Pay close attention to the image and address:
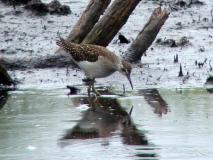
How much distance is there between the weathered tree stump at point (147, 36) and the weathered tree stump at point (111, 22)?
539mm

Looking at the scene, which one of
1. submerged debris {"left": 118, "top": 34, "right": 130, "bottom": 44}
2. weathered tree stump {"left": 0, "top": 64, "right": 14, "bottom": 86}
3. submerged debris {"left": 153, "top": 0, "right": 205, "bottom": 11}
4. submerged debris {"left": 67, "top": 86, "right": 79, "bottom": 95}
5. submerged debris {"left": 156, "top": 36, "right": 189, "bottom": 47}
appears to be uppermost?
submerged debris {"left": 67, "top": 86, "right": 79, "bottom": 95}

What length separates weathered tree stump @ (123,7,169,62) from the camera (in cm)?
1382

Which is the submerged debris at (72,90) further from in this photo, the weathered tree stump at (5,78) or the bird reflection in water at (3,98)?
the weathered tree stump at (5,78)

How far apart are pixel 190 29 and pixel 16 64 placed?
14.6 ft

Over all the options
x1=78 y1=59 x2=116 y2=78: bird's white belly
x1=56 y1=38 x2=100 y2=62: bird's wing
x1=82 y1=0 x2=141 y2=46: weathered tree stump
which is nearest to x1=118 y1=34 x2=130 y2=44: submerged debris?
x1=82 y1=0 x2=141 y2=46: weathered tree stump

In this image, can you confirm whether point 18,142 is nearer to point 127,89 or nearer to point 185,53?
point 127,89

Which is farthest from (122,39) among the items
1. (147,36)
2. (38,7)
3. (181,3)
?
(181,3)

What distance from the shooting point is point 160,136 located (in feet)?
30.7

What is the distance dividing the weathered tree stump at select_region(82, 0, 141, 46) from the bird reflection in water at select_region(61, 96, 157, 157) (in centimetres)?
202

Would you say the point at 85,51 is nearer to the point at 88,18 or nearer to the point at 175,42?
the point at 88,18

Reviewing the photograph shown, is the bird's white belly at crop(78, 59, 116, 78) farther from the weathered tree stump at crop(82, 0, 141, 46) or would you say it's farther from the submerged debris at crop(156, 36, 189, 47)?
the submerged debris at crop(156, 36, 189, 47)

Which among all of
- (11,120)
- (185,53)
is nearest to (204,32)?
(185,53)

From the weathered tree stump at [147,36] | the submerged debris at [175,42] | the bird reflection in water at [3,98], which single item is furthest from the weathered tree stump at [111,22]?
the submerged debris at [175,42]

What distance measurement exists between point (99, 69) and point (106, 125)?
84.3 inches
